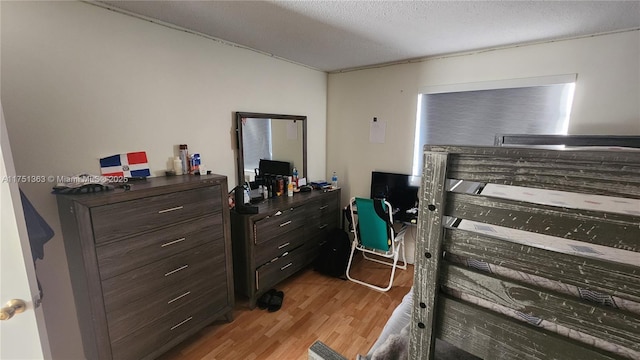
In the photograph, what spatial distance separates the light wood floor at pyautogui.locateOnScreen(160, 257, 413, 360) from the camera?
6.00ft

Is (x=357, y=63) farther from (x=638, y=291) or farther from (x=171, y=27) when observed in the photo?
(x=638, y=291)

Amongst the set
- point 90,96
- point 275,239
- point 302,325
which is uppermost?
point 90,96

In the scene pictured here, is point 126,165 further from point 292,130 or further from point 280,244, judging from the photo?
point 292,130

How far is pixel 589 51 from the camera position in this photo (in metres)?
1.96

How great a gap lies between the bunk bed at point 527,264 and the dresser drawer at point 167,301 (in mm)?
1565

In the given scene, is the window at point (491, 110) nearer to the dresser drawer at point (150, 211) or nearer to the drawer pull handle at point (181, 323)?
the dresser drawer at point (150, 211)

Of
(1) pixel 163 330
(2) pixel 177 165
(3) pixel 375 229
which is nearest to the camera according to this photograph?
(1) pixel 163 330

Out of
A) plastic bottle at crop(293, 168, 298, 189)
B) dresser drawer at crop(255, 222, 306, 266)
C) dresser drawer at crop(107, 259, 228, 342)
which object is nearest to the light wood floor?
dresser drawer at crop(107, 259, 228, 342)

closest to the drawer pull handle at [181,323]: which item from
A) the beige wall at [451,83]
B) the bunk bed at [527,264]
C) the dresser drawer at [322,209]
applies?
the dresser drawer at [322,209]

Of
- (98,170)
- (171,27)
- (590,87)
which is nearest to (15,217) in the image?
(98,170)

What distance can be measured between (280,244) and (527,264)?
2064 millimetres

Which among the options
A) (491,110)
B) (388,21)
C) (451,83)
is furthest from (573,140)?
(388,21)

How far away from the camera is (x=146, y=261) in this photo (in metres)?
1.55

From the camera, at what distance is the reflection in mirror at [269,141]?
2.39m
